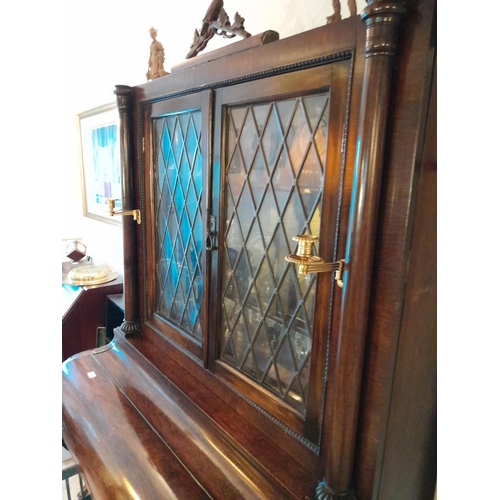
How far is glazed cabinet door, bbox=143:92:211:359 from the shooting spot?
854 mm

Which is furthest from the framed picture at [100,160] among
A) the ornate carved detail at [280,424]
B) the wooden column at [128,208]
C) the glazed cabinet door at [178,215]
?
the ornate carved detail at [280,424]

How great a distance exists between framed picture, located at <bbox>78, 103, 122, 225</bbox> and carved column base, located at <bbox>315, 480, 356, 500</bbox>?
1.81 metres

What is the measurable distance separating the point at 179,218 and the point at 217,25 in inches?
19.2

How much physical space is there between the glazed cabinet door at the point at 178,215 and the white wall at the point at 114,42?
489 millimetres

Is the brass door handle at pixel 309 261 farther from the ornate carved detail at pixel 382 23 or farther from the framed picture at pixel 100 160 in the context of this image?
the framed picture at pixel 100 160

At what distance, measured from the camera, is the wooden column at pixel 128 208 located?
1.01m

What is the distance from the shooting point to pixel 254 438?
0.74 m

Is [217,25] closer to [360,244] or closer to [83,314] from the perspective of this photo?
[360,244]

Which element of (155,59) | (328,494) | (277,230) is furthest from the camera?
(155,59)

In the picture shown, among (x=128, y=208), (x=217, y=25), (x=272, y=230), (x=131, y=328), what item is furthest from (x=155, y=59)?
(x=131, y=328)

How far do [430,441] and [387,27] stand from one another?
783 mm

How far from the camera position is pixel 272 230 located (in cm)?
70
